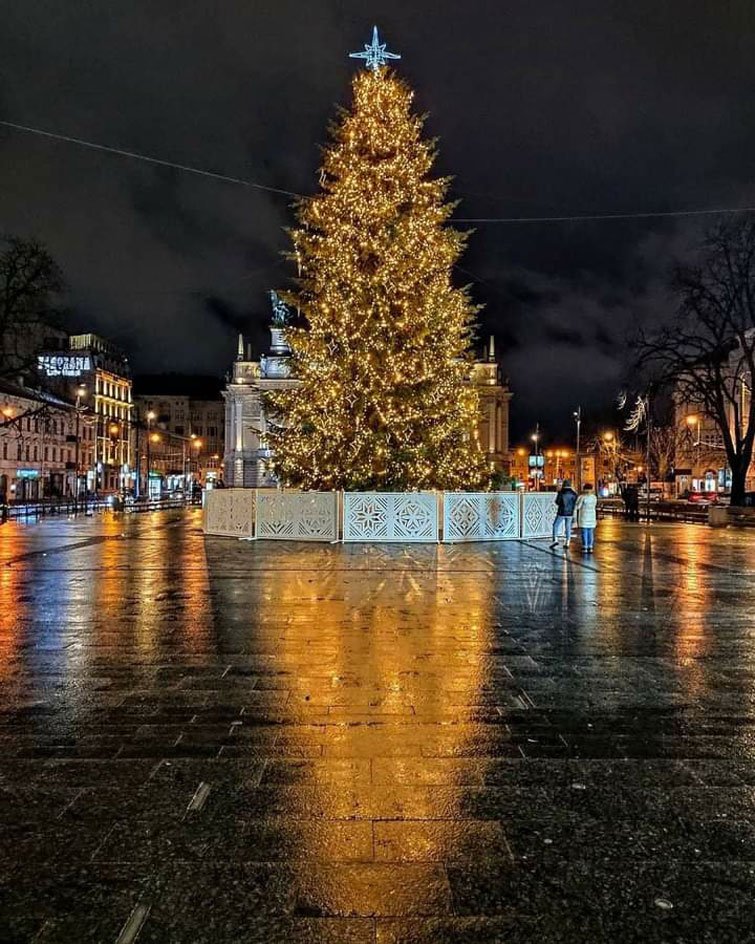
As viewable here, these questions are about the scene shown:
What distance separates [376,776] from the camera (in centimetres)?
420

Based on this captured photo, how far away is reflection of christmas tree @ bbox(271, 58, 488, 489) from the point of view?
2320 centimetres

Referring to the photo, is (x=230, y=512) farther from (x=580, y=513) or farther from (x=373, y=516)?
(x=580, y=513)

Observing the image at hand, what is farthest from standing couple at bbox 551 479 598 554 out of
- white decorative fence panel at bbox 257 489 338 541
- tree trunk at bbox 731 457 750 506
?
tree trunk at bbox 731 457 750 506

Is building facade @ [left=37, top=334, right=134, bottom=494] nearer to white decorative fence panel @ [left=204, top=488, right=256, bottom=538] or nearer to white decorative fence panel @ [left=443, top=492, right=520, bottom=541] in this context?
white decorative fence panel @ [left=204, top=488, right=256, bottom=538]

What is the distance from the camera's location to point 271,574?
46.1 feet

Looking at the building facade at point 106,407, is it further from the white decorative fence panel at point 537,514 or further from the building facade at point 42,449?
the white decorative fence panel at point 537,514

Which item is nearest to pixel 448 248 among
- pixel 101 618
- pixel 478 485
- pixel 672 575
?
pixel 478 485

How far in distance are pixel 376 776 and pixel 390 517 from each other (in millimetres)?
18043

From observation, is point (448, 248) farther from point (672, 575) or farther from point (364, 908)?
point (364, 908)

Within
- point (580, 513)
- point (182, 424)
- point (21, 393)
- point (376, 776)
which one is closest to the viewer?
point (376, 776)

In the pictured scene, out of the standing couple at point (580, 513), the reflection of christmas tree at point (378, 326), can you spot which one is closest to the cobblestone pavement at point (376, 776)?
the standing couple at point (580, 513)

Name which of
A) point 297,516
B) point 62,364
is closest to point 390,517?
point 297,516

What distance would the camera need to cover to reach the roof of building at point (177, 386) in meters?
153

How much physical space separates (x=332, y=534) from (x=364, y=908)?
19.2 metres
